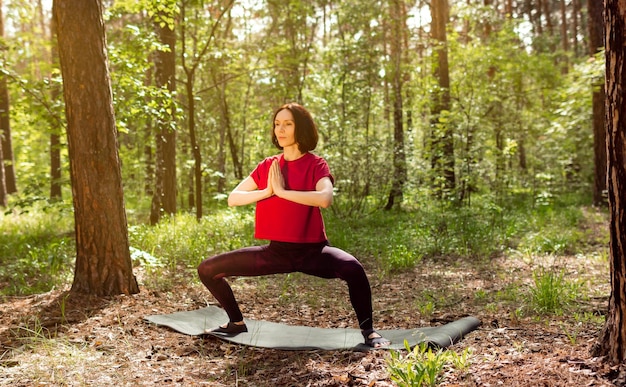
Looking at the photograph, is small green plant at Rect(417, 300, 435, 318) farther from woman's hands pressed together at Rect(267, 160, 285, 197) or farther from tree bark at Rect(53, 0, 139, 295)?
tree bark at Rect(53, 0, 139, 295)

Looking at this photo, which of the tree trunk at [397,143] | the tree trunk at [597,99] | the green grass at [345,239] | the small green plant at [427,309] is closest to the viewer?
the small green plant at [427,309]

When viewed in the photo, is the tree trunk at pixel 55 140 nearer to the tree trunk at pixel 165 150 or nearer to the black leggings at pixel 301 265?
the tree trunk at pixel 165 150

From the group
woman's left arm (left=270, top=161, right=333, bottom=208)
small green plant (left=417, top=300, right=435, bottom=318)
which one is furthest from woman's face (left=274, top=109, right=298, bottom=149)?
small green plant (left=417, top=300, right=435, bottom=318)

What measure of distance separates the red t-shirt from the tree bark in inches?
87.0

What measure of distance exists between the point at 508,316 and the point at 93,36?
196 inches

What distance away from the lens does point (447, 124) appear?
Answer: 11.4 metres

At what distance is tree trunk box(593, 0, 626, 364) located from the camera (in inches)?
120

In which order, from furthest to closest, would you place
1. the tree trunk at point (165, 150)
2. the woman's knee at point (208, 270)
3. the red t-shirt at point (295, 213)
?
the tree trunk at point (165, 150)
the woman's knee at point (208, 270)
the red t-shirt at point (295, 213)

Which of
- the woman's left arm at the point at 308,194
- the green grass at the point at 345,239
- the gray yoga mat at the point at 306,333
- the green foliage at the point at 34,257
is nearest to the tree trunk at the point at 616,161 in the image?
the gray yoga mat at the point at 306,333

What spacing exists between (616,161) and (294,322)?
3457 mm

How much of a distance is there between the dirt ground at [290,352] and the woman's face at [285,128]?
169 centimetres

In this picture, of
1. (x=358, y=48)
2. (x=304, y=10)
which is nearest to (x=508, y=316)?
(x=358, y=48)

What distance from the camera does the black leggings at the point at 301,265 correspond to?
162 inches

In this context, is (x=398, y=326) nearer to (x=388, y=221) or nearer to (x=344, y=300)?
(x=344, y=300)
